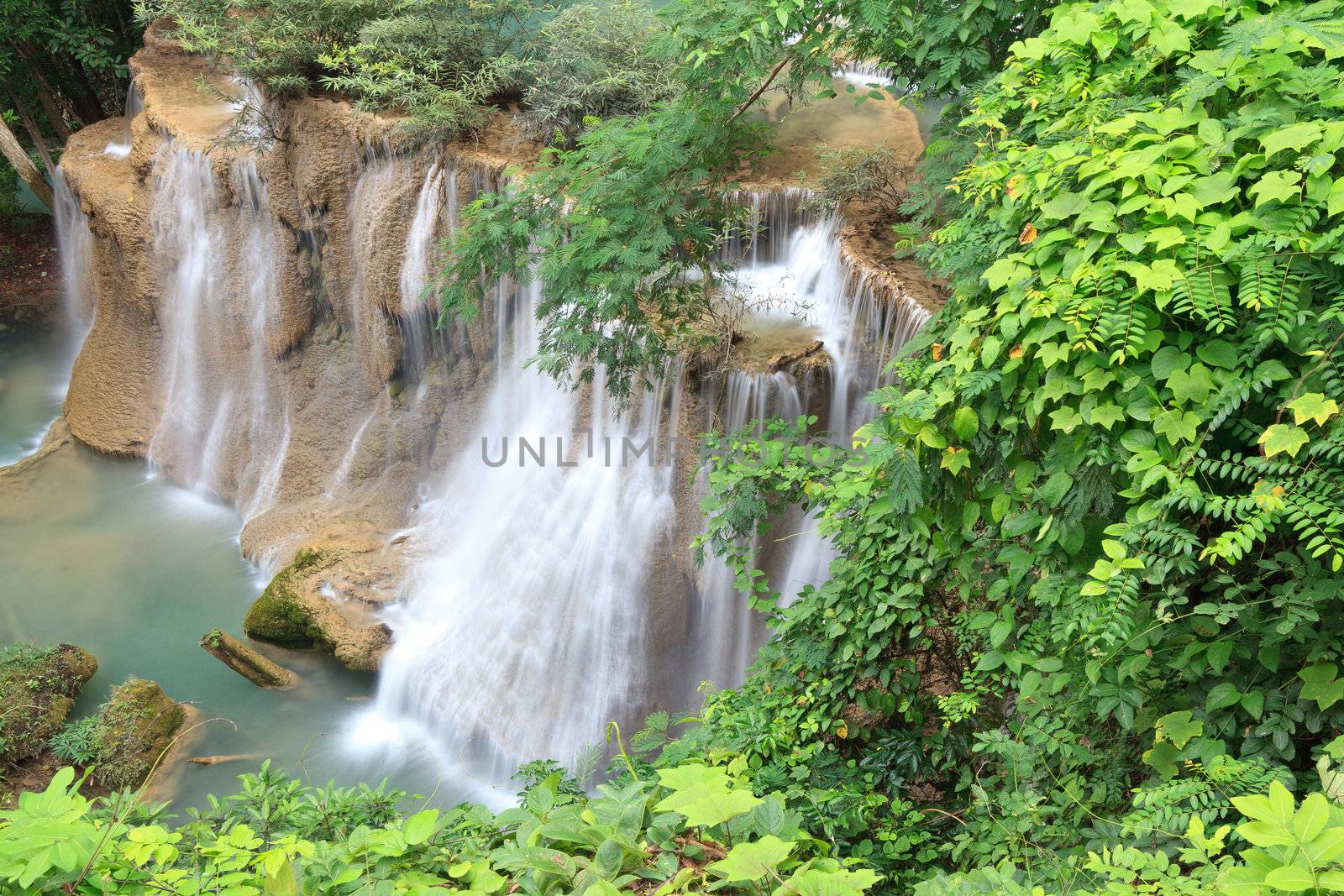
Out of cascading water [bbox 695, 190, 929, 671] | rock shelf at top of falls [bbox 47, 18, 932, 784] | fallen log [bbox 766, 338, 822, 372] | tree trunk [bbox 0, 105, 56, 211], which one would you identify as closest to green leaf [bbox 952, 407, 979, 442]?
rock shelf at top of falls [bbox 47, 18, 932, 784]

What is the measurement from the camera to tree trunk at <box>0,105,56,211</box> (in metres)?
12.9

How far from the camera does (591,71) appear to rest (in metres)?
8.42

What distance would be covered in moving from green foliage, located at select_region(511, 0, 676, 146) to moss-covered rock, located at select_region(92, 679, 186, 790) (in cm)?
583

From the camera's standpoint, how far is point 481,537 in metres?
8.45

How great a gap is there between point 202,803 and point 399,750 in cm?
144

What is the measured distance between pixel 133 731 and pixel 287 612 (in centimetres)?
145

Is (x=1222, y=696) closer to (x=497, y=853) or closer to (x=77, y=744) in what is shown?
(x=497, y=853)

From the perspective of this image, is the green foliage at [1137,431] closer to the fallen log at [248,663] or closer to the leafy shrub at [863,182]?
the leafy shrub at [863,182]

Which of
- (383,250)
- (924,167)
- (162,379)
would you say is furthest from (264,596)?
(924,167)

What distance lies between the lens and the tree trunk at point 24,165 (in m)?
12.9

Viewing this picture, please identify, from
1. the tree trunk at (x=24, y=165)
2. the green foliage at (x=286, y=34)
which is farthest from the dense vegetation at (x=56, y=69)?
the green foliage at (x=286, y=34)

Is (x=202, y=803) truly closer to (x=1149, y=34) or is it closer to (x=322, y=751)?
(x=322, y=751)

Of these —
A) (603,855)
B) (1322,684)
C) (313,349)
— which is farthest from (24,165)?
(1322,684)

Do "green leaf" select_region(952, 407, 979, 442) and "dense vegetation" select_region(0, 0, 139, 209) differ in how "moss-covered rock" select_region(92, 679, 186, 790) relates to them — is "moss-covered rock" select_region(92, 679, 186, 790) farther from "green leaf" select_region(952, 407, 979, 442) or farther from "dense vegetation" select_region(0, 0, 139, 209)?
"dense vegetation" select_region(0, 0, 139, 209)
